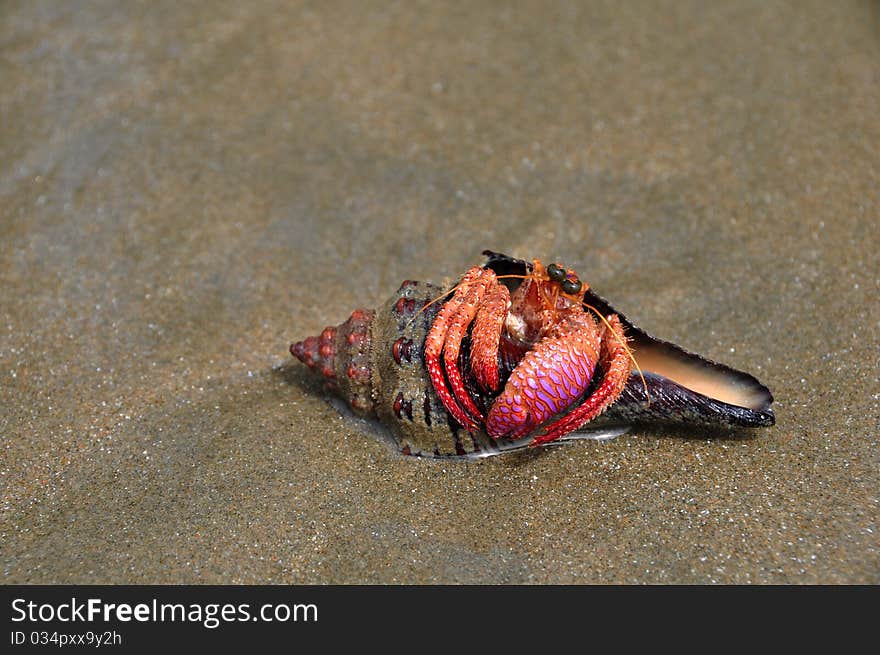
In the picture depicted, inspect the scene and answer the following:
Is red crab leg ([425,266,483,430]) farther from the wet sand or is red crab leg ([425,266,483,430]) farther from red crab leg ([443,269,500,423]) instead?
the wet sand

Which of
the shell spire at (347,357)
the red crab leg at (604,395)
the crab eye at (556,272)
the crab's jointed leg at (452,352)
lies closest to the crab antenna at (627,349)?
the red crab leg at (604,395)

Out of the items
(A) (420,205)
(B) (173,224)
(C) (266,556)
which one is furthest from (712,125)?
(C) (266,556)

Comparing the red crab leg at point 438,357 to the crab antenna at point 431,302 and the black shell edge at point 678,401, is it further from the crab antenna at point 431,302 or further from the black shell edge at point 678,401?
the black shell edge at point 678,401

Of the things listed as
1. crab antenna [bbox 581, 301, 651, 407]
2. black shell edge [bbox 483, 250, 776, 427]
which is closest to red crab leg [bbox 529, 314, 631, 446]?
crab antenna [bbox 581, 301, 651, 407]

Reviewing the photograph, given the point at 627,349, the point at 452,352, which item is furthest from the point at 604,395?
the point at 452,352

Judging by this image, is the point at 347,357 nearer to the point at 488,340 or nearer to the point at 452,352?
the point at 452,352
